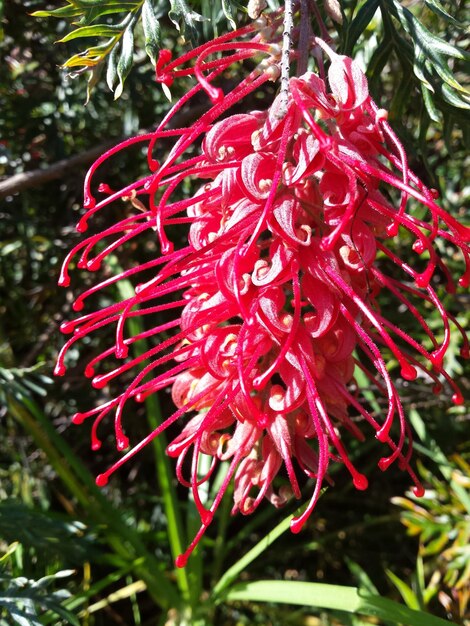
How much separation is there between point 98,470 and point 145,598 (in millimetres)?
251

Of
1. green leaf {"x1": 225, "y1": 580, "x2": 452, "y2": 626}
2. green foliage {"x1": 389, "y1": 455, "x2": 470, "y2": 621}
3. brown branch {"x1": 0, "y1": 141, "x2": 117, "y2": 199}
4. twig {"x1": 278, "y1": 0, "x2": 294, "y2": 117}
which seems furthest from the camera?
green foliage {"x1": 389, "y1": 455, "x2": 470, "y2": 621}

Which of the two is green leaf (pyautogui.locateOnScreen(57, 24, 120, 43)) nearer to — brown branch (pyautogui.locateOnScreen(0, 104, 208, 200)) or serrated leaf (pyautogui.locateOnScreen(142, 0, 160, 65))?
serrated leaf (pyautogui.locateOnScreen(142, 0, 160, 65))

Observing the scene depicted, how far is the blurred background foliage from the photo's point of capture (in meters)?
0.97

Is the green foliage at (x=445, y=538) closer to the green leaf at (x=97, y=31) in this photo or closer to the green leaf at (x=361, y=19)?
the green leaf at (x=361, y=19)

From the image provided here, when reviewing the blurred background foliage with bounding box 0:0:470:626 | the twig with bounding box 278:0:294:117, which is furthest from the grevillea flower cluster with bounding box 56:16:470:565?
the blurred background foliage with bounding box 0:0:470:626

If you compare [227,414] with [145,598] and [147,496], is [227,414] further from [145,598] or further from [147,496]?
[145,598]

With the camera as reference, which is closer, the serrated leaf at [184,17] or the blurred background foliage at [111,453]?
the serrated leaf at [184,17]

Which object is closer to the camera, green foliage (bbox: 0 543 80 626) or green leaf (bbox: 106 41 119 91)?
green leaf (bbox: 106 41 119 91)

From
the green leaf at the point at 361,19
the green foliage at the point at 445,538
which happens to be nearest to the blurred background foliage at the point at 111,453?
the green foliage at the point at 445,538

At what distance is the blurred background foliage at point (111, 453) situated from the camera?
3.18ft

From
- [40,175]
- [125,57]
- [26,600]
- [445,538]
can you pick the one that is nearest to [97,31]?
[125,57]

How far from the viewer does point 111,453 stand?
132 centimetres

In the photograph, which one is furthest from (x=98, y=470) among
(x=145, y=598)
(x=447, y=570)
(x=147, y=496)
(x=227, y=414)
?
(x=227, y=414)

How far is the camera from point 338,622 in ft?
3.80
